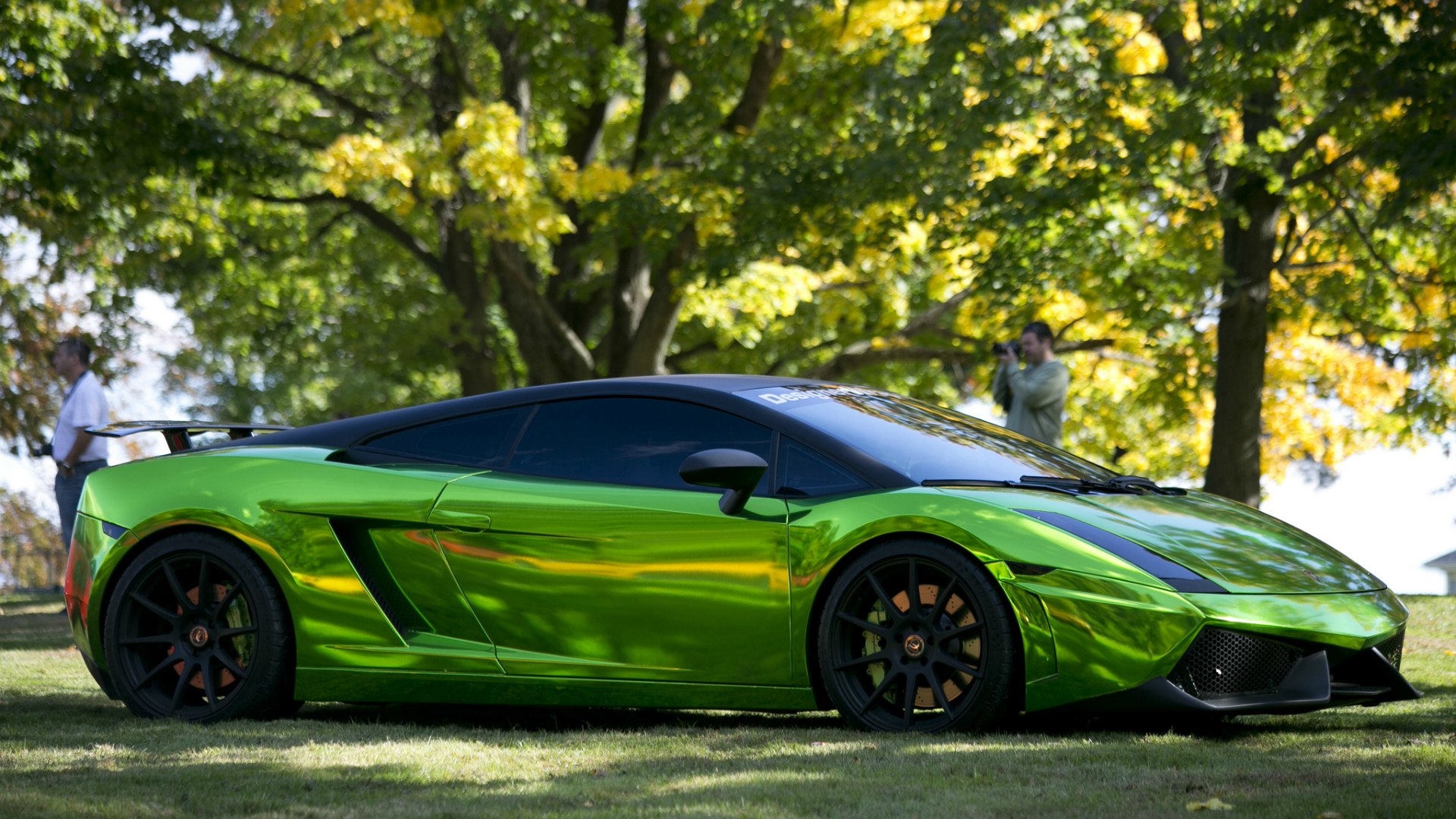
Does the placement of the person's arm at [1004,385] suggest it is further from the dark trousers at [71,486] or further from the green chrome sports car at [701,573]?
the dark trousers at [71,486]

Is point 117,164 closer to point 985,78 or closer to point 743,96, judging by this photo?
point 743,96

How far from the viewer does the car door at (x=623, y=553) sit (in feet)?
17.1

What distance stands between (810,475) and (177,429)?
2724 mm

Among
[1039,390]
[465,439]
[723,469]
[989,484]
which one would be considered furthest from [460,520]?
[1039,390]

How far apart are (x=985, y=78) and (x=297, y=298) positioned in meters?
16.0

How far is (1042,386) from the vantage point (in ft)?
30.8

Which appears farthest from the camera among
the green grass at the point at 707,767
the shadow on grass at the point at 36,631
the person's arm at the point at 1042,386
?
the shadow on grass at the point at 36,631

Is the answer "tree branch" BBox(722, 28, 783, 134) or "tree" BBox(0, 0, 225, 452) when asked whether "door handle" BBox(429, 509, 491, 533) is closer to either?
"tree" BBox(0, 0, 225, 452)

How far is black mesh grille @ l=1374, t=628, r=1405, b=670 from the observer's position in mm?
5000

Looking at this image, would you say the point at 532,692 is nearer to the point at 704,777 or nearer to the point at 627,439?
the point at 627,439

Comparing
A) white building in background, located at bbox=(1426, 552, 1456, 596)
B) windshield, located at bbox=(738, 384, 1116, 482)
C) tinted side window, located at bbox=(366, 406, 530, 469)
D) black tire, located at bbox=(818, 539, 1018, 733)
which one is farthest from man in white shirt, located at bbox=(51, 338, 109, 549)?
white building in background, located at bbox=(1426, 552, 1456, 596)

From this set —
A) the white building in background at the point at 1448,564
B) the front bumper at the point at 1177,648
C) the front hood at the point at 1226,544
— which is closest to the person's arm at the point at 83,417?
the front hood at the point at 1226,544

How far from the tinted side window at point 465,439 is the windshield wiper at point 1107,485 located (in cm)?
184

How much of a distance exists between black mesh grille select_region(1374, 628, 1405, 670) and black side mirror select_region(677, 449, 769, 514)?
198cm
